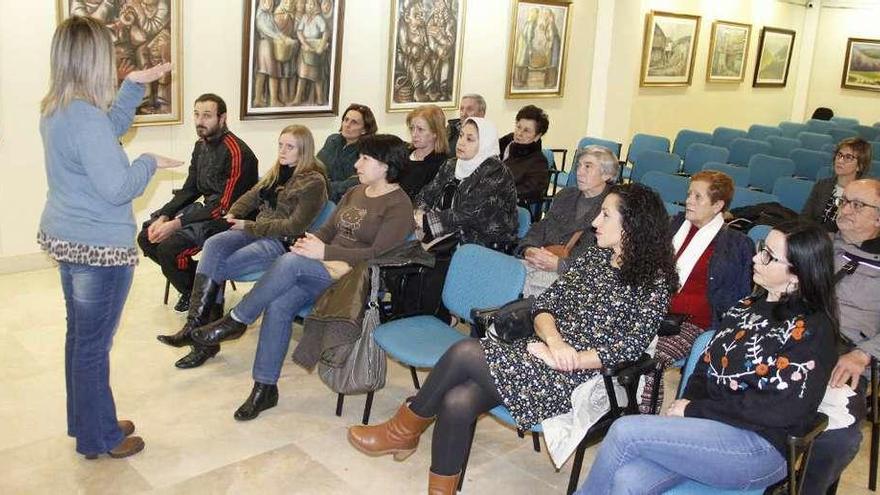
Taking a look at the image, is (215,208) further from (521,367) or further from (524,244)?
(521,367)

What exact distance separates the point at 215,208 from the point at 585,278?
2.63 metres

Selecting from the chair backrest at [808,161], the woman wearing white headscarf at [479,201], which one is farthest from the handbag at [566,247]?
the chair backrest at [808,161]

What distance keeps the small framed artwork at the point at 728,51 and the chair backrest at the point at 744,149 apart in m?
4.03

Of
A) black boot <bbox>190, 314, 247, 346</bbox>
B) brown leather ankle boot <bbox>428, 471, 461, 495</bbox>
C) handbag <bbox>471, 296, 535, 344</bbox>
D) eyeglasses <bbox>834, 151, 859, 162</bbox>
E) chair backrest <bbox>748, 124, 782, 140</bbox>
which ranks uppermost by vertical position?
chair backrest <bbox>748, 124, 782, 140</bbox>

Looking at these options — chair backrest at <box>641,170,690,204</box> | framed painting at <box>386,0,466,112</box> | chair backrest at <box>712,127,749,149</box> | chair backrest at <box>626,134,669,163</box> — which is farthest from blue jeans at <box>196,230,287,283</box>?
chair backrest at <box>712,127,749,149</box>

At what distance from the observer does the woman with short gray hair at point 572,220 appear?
434 cm

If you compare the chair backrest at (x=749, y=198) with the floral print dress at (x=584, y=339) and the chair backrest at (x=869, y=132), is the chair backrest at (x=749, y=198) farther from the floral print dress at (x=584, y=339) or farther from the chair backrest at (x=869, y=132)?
the chair backrest at (x=869, y=132)

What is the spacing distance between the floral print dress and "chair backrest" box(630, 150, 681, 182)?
4.60 meters

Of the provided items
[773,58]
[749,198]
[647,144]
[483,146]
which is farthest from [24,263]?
[773,58]

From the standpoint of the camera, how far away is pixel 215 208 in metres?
5.00

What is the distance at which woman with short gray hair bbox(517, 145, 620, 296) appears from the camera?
171 inches

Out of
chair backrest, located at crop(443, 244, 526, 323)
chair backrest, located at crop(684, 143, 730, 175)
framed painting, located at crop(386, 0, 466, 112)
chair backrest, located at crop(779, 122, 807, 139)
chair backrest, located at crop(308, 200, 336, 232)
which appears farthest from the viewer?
chair backrest, located at crop(779, 122, 807, 139)

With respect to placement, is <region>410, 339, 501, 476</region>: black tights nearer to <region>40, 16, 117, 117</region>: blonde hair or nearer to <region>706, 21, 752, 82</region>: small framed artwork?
<region>40, 16, 117, 117</region>: blonde hair

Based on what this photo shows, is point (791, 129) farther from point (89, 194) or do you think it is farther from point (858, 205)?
point (89, 194)
